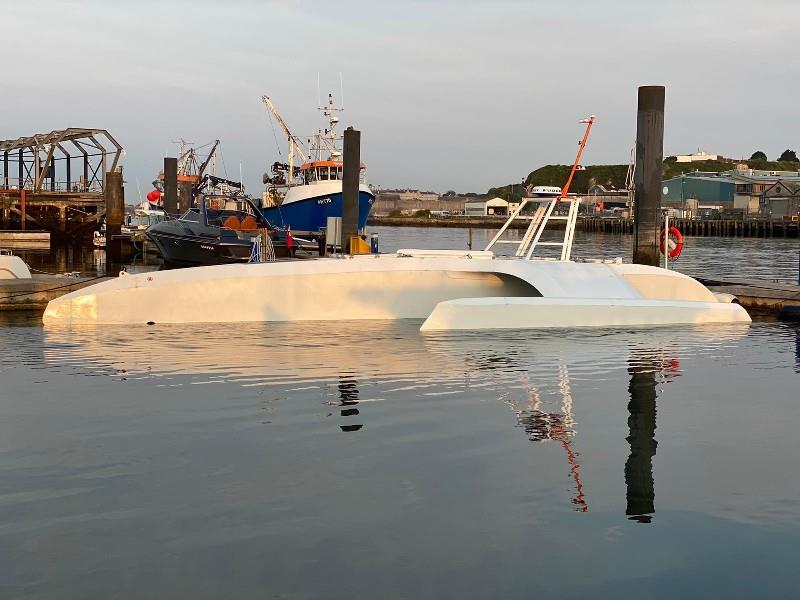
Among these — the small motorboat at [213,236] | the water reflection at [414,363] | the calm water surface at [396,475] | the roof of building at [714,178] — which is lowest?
the calm water surface at [396,475]

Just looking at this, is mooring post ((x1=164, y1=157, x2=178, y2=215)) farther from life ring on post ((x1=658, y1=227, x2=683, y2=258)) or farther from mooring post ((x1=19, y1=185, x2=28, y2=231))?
life ring on post ((x1=658, y1=227, x2=683, y2=258))

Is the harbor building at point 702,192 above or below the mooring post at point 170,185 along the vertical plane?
above

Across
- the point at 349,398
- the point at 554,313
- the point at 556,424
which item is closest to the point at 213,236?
the point at 554,313

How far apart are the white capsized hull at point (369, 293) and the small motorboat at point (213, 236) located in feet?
42.0

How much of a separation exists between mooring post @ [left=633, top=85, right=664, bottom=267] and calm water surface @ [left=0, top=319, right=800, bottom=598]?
27.2ft

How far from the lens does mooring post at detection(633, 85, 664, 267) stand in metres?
21.1

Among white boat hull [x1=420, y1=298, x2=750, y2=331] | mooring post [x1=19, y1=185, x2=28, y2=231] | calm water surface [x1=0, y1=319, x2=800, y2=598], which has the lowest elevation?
calm water surface [x1=0, y1=319, x2=800, y2=598]

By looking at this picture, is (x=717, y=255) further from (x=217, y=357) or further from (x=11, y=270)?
(x=217, y=357)

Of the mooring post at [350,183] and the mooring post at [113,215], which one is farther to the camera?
the mooring post at [113,215]

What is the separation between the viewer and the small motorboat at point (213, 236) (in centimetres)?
3019

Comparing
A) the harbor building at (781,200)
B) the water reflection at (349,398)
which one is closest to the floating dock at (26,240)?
the water reflection at (349,398)

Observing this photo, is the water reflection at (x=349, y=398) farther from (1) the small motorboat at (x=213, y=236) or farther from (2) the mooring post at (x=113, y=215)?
(2) the mooring post at (x=113, y=215)

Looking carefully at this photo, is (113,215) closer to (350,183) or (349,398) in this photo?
(350,183)

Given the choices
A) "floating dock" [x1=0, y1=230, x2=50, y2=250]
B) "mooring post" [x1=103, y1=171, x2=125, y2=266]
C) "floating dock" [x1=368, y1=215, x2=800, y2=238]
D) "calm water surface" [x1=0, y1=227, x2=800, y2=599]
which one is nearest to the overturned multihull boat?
"calm water surface" [x1=0, y1=227, x2=800, y2=599]
